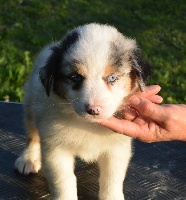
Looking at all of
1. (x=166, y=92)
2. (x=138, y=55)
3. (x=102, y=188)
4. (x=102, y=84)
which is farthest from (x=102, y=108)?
(x=166, y=92)

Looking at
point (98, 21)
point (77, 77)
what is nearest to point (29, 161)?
point (77, 77)

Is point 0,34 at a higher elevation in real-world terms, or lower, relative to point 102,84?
lower

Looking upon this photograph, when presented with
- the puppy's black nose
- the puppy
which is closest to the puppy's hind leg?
the puppy

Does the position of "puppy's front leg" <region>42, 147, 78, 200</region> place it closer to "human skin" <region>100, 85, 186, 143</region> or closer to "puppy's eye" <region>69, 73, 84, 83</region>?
"human skin" <region>100, 85, 186, 143</region>

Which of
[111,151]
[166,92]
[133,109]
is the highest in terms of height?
[133,109]

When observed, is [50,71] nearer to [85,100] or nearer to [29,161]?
[85,100]

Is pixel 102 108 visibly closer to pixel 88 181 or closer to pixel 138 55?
pixel 138 55

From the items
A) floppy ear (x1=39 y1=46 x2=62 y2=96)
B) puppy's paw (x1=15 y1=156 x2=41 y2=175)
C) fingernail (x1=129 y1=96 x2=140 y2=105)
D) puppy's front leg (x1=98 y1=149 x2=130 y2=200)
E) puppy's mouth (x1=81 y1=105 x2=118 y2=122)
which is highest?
floppy ear (x1=39 y1=46 x2=62 y2=96)
